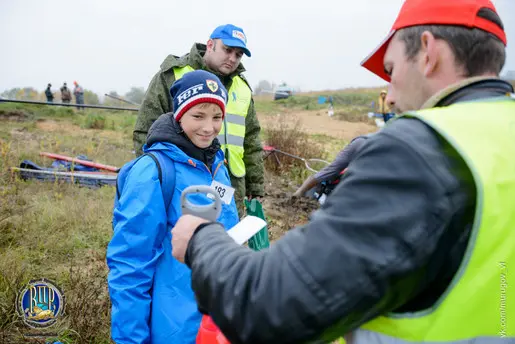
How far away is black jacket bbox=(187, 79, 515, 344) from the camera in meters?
0.69

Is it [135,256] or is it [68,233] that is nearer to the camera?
[135,256]

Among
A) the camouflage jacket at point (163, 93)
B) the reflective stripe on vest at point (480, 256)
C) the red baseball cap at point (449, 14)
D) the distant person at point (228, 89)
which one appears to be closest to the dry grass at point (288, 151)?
the distant person at point (228, 89)

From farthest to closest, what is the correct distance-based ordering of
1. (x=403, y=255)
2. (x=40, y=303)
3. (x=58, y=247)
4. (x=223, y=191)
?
(x=58, y=247) → (x=40, y=303) → (x=223, y=191) → (x=403, y=255)

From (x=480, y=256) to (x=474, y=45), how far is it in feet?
1.83

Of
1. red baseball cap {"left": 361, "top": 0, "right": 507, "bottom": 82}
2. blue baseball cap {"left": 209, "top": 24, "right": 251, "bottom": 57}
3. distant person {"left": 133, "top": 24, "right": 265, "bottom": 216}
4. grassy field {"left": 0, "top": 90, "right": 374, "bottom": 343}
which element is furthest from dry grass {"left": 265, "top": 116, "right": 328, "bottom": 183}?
red baseball cap {"left": 361, "top": 0, "right": 507, "bottom": 82}

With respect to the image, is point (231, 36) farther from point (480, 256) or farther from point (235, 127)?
point (480, 256)

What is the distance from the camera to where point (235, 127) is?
325 cm

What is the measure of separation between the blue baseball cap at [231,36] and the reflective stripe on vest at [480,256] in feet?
8.71

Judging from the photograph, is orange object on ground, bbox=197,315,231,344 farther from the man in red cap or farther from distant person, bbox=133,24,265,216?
distant person, bbox=133,24,265,216

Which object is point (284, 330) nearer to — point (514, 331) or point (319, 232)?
point (319, 232)

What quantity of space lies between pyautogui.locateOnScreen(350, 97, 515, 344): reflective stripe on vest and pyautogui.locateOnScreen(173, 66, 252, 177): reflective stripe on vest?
2.51m

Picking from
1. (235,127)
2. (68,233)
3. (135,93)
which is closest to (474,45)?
(235,127)

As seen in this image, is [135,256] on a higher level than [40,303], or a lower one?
higher

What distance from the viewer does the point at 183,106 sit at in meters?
2.01
